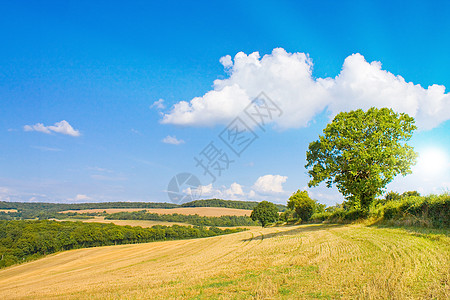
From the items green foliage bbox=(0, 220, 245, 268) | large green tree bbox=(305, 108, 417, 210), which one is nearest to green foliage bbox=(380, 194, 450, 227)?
large green tree bbox=(305, 108, 417, 210)

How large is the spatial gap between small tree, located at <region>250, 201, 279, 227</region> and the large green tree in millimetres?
56526

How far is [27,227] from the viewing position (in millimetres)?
92250

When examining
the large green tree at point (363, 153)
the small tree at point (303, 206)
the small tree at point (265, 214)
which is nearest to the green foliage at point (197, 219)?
the small tree at point (265, 214)

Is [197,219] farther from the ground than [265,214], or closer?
closer

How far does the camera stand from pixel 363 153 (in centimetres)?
2394

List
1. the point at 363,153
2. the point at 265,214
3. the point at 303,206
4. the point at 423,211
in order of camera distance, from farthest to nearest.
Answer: the point at 265,214 < the point at 303,206 < the point at 363,153 < the point at 423,211

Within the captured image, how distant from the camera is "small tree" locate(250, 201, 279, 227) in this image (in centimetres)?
8262

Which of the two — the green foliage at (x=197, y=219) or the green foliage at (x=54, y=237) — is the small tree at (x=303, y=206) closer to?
the green foliage at (x=54, y=237)

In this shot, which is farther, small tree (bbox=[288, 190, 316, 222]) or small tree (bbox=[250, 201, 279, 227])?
small tree (bbox=[250, 201, 279, 227])

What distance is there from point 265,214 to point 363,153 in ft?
205

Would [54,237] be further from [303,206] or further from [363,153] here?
[363,153]

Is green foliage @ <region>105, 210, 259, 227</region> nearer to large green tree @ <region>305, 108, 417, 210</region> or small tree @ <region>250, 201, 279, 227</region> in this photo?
small tree @ <region>250, 201, 279, 227</region>

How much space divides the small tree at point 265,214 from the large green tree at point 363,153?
56.5m

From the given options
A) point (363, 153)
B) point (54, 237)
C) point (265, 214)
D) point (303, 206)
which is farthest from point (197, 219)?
point (363, 153)
